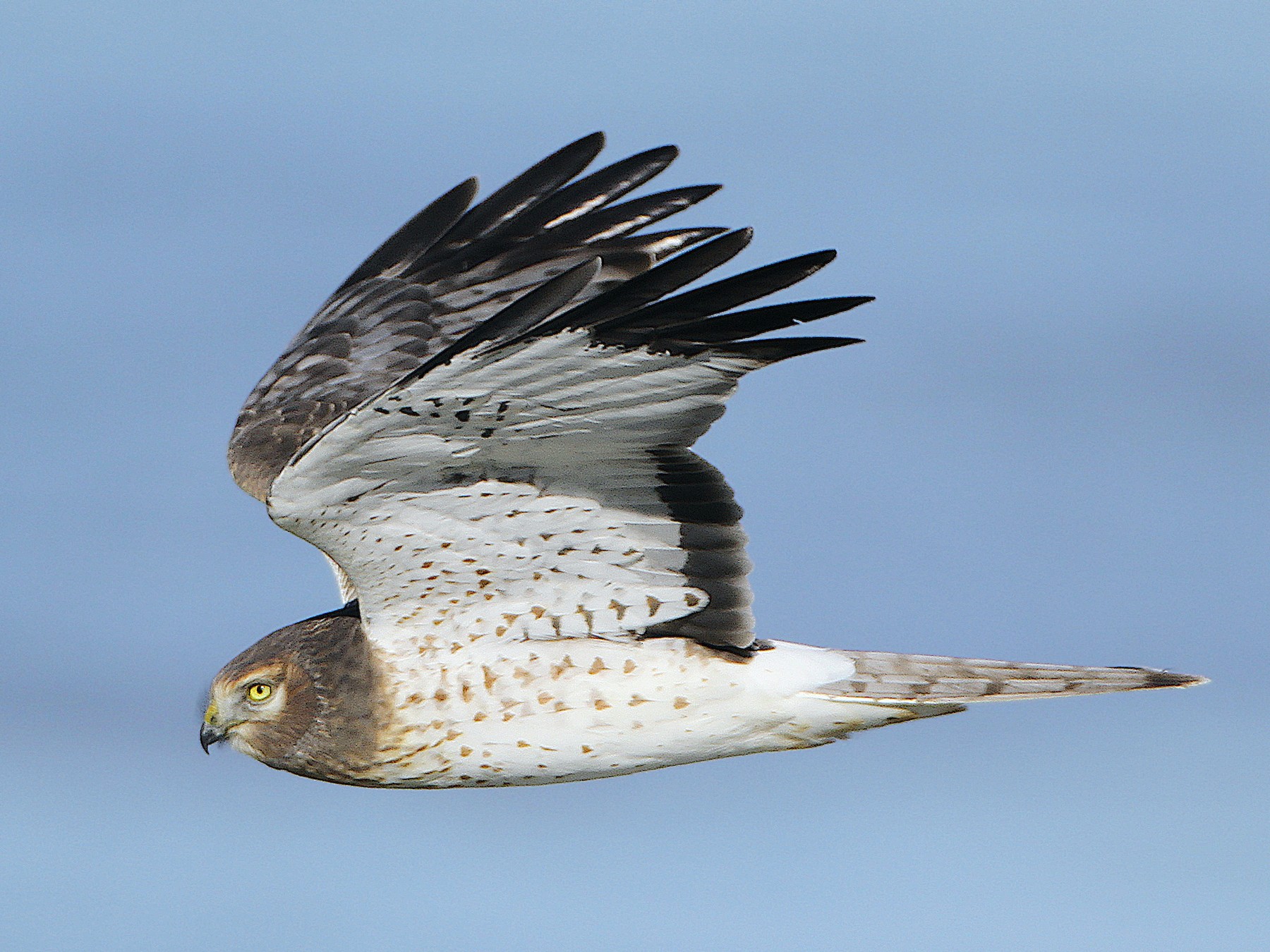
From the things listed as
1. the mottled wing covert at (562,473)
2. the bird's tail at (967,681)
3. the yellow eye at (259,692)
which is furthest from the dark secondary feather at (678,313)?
the yellow eye at (259,692)

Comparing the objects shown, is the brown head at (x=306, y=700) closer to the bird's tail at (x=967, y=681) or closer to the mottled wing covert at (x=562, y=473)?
the mottled wing covert at (x=562, y=473)

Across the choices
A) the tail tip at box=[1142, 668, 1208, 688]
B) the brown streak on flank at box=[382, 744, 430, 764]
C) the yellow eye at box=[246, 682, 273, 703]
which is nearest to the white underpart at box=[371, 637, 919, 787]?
the brown streak on flank at box=[382, 744, 430, 764]

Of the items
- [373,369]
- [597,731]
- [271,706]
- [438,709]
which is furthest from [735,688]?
[373,369]

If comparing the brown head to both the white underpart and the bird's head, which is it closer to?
the bird's head

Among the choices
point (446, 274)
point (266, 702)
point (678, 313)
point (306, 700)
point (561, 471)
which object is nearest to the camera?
point (678, 313)

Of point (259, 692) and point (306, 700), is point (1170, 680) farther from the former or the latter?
point (259, 692)

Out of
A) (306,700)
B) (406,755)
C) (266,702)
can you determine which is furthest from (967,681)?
(266,702)

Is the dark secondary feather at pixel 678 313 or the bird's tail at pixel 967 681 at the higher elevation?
the dark secondary feather at pixel 678 313
